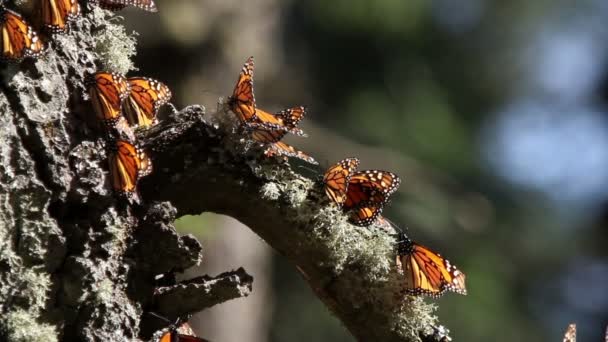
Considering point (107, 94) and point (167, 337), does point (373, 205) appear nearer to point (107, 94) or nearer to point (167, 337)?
point (167, 337)

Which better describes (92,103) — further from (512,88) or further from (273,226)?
(512,88)

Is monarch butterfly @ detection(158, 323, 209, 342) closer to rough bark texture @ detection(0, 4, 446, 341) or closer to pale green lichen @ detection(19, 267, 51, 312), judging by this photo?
rough bark texture @ detection(0, 4, 446, 341)

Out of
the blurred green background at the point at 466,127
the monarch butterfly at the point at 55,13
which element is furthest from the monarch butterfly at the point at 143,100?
the blurred green background at the point at 466,127

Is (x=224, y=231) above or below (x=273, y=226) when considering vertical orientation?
above

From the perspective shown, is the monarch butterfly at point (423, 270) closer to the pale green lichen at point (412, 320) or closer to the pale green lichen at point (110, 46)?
the pale green lichen at point (412, 320)

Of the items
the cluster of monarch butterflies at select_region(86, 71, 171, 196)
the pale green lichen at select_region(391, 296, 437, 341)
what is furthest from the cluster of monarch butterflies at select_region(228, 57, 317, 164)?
the pale green lichen at select_region(391, 296, 437, 341)

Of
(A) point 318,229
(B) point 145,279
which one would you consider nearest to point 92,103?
(B) point 145,279
